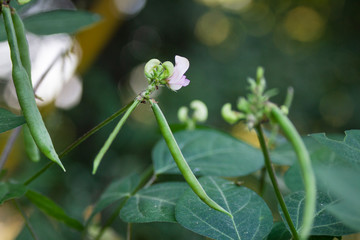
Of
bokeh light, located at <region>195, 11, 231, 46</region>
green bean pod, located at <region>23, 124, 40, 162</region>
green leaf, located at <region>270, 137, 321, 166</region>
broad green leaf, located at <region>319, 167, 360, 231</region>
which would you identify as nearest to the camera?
broad green leaf, located at <region>319, 167, 360, 231</region>

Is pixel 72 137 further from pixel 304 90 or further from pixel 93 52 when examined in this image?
pixel 304 90

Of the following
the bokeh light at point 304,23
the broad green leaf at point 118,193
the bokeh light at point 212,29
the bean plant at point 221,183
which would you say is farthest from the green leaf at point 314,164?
the bokeh light at point 304,23

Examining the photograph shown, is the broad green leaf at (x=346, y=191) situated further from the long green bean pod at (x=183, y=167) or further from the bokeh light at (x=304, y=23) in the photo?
the bokeh light at (x=304, y=23)

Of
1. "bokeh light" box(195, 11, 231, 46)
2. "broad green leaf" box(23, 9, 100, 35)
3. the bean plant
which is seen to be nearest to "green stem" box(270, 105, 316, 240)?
the bean plant

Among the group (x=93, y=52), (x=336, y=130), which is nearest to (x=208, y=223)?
(x=93, y=52)

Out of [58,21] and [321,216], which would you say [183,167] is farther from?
[58,21]

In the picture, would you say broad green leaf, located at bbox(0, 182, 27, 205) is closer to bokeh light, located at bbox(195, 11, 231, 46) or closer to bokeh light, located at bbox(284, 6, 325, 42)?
bokeh light, located at bbox(195, 11, 231, 46)
